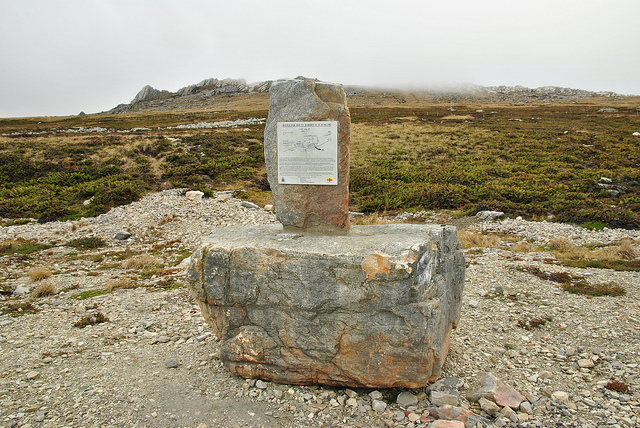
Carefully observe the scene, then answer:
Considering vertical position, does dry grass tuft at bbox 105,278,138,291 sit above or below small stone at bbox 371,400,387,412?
below

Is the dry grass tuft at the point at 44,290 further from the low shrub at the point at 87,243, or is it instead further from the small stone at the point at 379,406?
the small stone at the point at 379,406

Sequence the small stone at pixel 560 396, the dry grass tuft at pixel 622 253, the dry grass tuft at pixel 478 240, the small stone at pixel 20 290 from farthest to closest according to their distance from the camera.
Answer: the dry grass tuft at pixel 478 240 < the dry grass tuft at pixel 622 253 < the small stone at pixel 20 290 < the small stone at pixel 560 396

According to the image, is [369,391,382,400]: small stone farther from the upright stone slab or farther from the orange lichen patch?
the upright stone slab

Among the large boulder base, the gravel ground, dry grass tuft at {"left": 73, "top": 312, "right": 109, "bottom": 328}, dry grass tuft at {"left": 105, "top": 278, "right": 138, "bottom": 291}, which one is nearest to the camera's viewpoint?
the gravel ground

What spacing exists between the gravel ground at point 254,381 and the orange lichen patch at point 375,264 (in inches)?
76.2

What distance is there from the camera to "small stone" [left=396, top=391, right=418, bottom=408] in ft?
18.2

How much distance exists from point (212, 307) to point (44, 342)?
147 inches

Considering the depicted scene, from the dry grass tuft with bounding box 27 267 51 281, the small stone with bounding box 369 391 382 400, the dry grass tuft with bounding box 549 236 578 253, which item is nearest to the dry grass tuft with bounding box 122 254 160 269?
the dry grass tuft with bounding box 27 267 51 281

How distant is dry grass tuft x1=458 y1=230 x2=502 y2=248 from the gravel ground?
273 cm

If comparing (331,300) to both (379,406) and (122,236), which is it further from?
(122,236)

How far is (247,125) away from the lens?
153 ft

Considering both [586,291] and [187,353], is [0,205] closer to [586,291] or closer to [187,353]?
[187,353]

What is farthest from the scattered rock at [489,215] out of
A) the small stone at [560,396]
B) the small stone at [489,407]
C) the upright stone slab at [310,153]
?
the small stone at [489,407]

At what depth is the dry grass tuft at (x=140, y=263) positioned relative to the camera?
1245 cm
